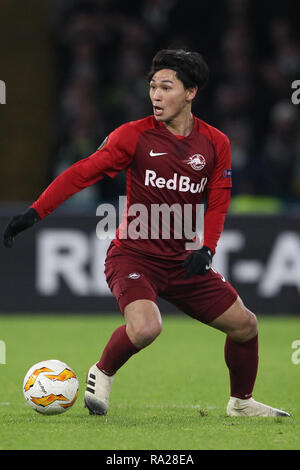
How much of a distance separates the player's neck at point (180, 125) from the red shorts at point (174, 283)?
771mm

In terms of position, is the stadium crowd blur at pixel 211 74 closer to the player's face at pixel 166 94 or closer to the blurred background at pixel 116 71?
the blurred background at pixel 116 71

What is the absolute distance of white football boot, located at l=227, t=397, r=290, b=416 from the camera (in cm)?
610

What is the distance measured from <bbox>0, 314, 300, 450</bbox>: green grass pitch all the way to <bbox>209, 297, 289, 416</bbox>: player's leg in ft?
0.46

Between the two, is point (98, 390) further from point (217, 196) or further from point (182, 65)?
point (182, 65)

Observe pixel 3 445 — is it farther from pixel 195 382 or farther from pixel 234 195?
pixel 234 195

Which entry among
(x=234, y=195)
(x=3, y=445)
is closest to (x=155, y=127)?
(x=3, y=445)

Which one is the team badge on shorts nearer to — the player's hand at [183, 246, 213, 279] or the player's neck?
the player's hand at [183, 246, 213, 279]

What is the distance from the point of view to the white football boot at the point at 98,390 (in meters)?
5.91

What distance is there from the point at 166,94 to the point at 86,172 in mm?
664

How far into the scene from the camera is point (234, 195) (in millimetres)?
12914

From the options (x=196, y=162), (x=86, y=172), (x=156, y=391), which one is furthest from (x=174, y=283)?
(x=156, y=391)

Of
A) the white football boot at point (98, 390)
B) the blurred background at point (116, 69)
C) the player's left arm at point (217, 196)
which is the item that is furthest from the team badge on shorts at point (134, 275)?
the blurred background at point (116, 69)
